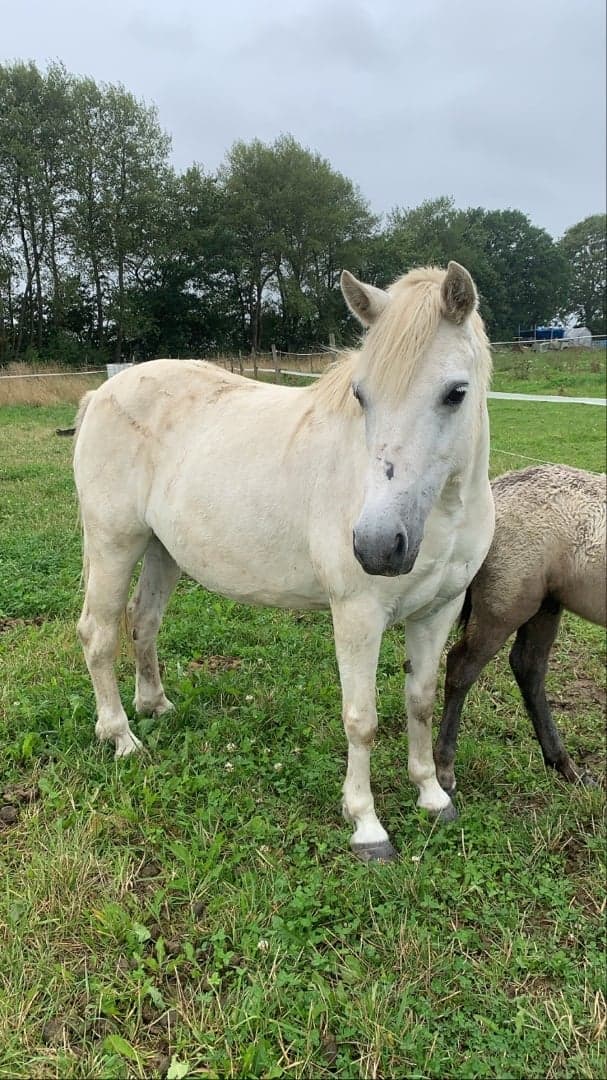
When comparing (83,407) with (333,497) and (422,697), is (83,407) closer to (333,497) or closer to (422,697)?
(333,497)

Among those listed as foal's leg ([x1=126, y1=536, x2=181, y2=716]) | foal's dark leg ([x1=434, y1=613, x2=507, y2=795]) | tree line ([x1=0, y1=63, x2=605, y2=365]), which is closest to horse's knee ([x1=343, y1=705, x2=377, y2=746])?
foal's dark leg ([x1=434, y1=613, x2=507, y2=795])

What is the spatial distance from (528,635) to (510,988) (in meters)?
1.44

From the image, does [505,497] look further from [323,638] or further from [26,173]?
[26,173]

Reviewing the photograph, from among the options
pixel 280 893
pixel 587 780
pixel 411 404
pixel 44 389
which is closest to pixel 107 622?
pixel 280 893

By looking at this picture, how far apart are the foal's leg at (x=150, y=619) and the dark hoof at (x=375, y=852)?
1.42 m

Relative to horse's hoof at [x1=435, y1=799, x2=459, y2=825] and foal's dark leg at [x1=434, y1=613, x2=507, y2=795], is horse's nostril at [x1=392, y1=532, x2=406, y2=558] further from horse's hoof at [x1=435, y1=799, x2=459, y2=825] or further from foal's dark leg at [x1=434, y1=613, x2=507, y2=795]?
horse's hoof at [x1=435, y1=799, x2=459, y2=825]

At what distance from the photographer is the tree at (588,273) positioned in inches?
2293

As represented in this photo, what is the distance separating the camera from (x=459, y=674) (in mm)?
2711

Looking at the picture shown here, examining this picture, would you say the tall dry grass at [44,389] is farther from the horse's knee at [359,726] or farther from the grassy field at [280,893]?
the horse's knee at [359,726]

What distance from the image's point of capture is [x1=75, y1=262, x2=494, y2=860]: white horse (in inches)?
71.6

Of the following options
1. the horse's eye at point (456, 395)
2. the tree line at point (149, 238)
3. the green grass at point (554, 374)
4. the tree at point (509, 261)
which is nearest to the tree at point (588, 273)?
the tree at point (509, 261)

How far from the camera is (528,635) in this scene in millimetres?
2855

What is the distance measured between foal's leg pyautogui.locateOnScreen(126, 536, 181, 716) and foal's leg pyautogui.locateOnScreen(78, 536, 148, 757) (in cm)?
21

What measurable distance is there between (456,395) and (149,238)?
29.1 m
